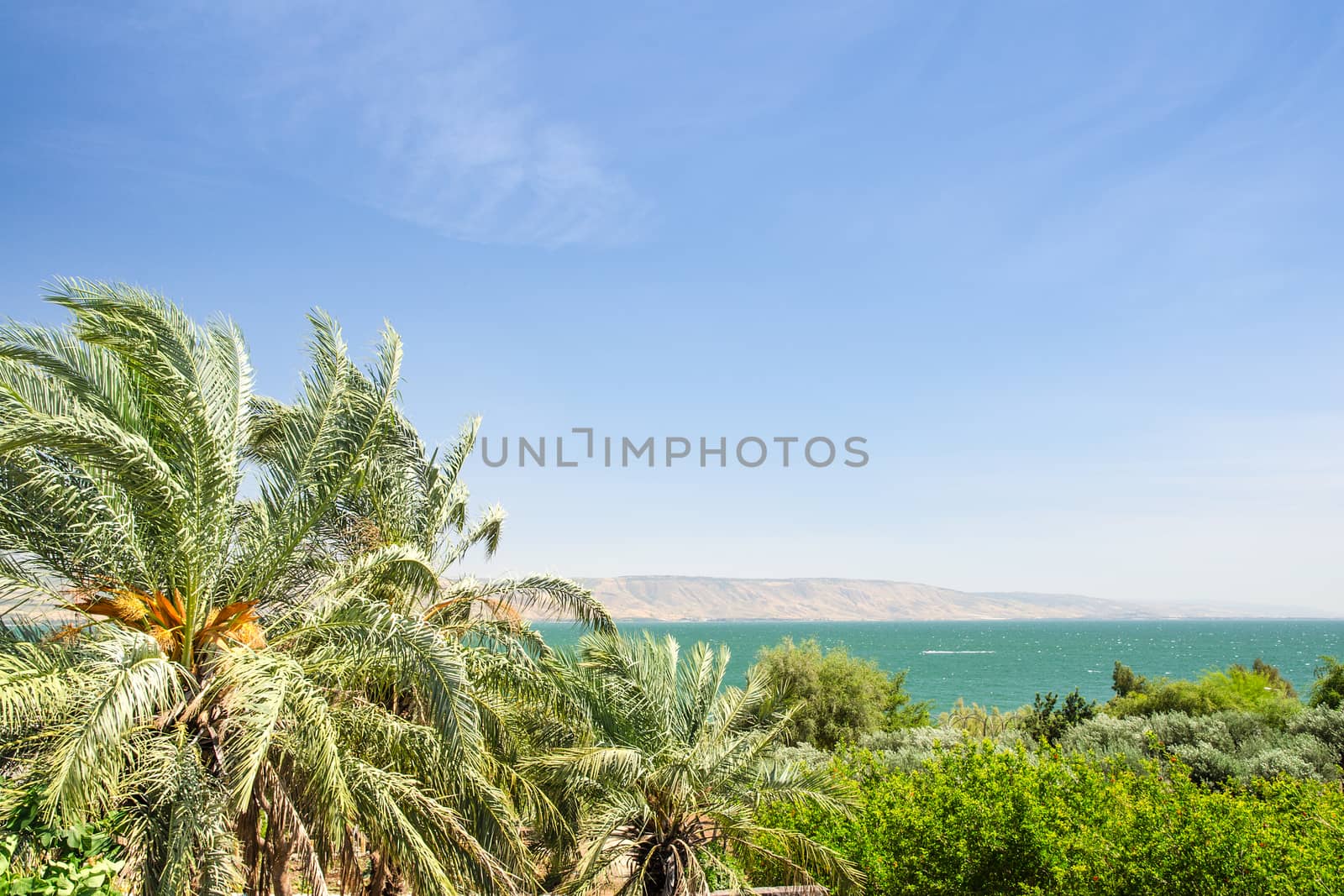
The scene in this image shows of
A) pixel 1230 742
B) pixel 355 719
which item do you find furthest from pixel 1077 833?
pixel 1230 742

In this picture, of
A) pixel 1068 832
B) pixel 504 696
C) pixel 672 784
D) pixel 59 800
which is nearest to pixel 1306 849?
pixel 1068 832

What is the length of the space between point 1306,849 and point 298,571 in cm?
1067

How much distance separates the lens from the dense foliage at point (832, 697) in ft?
94.6

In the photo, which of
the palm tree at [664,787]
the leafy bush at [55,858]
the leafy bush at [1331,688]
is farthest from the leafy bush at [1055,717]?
the leafy bush at [55,858]

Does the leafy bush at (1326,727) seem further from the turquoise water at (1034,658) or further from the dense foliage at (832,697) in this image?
the turquoise water at (1034,658)

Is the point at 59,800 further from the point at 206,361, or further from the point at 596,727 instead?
the point at 596,727

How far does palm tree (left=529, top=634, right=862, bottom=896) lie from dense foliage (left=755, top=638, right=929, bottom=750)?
1725 cm

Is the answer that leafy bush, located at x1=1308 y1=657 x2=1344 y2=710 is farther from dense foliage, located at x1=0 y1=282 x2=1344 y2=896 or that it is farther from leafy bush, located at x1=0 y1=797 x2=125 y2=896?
leafy bush, located at x1=0 y1=797 x2=125 y2=896

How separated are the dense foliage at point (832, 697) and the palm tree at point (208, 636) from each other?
21478 mm

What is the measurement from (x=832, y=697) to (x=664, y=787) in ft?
68.8

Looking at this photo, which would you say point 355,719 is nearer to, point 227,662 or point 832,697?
point 227,662

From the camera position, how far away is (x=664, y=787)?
985 centimetres

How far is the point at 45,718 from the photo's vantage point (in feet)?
19.7

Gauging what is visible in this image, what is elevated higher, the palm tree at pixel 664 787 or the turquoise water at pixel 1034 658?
the palm tree at pixel 664 787
